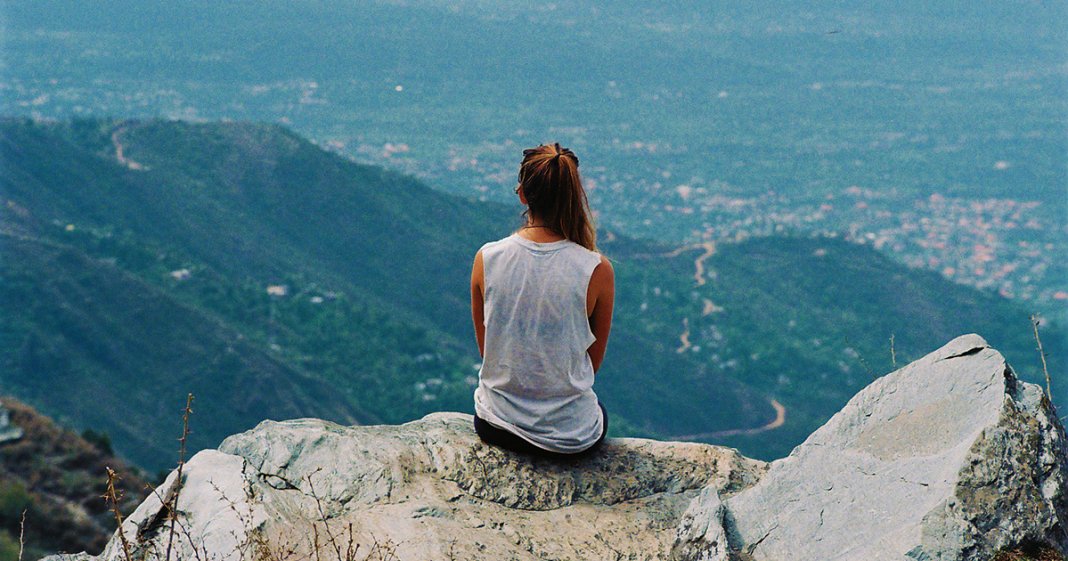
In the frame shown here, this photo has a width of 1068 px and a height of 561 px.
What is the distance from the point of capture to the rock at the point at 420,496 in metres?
4.92

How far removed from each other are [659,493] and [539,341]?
1196mm

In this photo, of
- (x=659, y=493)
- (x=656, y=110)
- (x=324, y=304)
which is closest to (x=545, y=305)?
(x=659, y=493)

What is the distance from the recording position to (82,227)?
46.5 meters

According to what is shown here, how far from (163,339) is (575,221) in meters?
35.0

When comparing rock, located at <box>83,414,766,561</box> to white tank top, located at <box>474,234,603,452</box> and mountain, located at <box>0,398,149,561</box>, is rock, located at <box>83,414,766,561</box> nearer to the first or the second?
white tank top, located at <box>474,234,603,452</box>

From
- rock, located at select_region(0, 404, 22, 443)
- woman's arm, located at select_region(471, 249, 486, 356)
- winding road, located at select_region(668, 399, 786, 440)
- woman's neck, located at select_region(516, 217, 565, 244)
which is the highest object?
woman's neck, located at select_region(516, 217, 565, 244)

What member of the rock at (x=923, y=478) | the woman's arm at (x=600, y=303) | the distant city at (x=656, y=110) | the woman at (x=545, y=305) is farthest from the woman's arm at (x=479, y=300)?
the distant city at (x=656, y=110)

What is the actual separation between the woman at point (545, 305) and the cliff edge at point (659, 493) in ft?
Answer: 1.27

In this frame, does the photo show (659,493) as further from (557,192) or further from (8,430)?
(8,430)

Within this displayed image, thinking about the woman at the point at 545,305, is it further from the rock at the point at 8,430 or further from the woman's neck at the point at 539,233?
the rock at the point at 8,430

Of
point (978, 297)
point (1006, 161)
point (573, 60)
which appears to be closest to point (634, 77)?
point (573, 60)

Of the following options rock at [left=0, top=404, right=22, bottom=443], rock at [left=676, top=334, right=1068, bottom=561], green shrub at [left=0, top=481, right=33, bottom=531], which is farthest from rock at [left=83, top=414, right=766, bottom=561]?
rock at [left=0, top=404, right=22, bottom=443]

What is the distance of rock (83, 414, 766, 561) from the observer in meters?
4.92

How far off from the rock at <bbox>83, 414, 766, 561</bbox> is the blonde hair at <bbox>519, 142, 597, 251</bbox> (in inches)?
52.0
